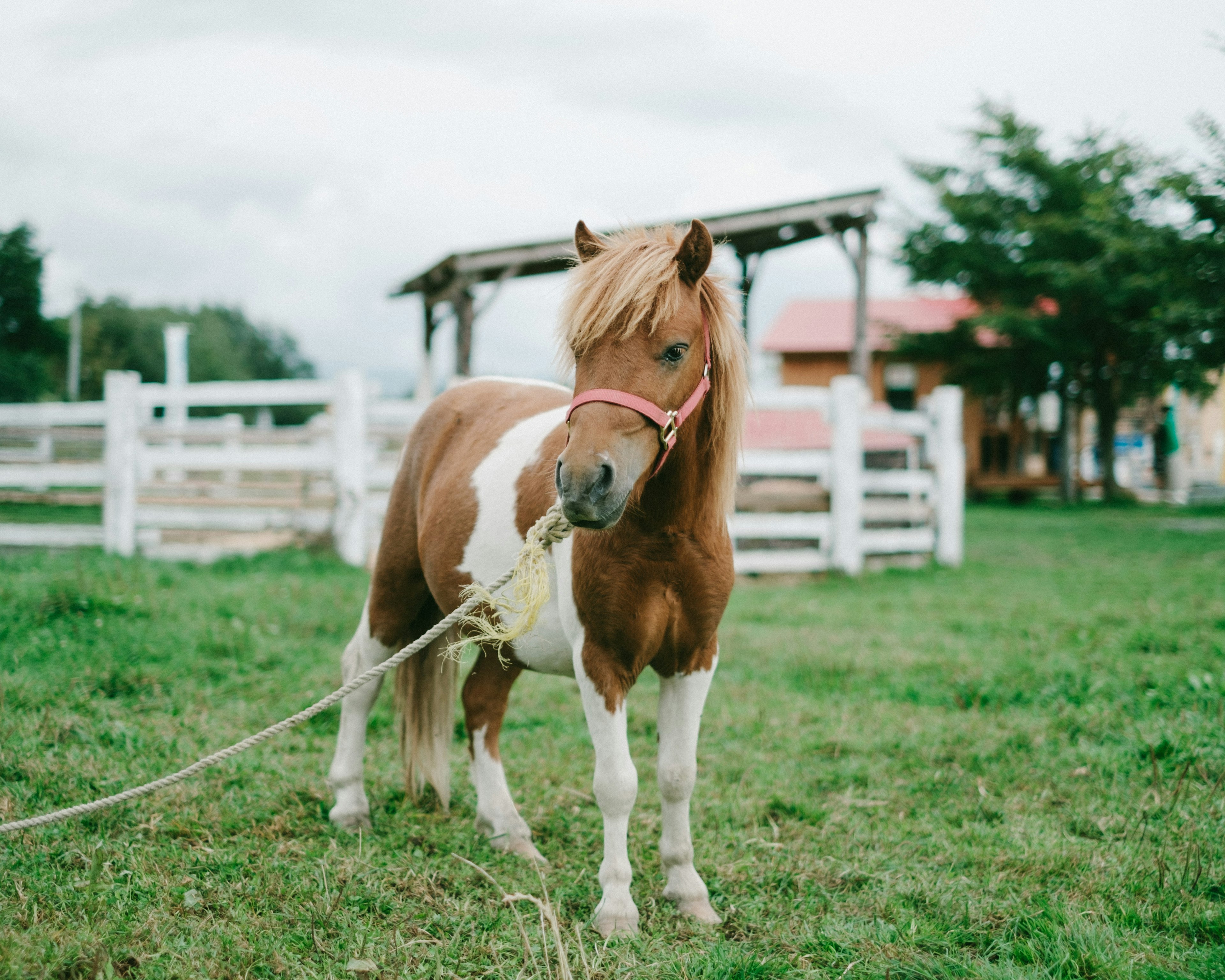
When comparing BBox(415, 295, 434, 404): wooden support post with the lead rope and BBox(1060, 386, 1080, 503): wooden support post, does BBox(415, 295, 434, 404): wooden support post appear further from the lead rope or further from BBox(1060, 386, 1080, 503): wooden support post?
BBox(1060, 386, 1080, 503): wooden support post

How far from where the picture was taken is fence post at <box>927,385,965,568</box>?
9406 millimetres

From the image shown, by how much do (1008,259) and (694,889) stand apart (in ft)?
79.2

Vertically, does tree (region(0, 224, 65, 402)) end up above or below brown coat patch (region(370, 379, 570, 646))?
above

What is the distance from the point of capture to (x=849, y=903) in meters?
2.62

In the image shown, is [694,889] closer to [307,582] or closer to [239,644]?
[239,644]

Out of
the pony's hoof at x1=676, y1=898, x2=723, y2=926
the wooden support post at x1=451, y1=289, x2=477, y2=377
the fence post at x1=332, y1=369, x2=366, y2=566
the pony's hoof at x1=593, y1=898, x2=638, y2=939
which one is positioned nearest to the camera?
the pony's hoof at x1=593, y1=898, x2=638, y2=939

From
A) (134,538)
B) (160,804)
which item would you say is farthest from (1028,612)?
(134,538)

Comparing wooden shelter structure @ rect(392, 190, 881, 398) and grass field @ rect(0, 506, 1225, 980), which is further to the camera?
wooden shelter structure @ rect(392, 190, 881, 398)

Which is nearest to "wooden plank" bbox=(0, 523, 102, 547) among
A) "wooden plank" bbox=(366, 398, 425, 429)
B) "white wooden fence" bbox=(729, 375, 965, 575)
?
"wooden plank" bbox=(366, 398, 425, 429)

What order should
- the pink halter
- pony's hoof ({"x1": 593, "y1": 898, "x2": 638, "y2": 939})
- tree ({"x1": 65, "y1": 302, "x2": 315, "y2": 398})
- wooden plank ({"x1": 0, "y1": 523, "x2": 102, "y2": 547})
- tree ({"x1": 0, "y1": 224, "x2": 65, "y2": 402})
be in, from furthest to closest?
→ tree ({"x1": 65, "y1": 302, "x2": 315, "y2": 398})
tree ({"x1": 0, "y1": 224, "x2": 65, "y2": 402})
wooden plank ({"x1": 0, "y1": 523, "x2": 102, "y2": 547})
pony's hoof ({"x1": 593, "y1": 898, "x2": 638, "y2": 939})
the pink halter

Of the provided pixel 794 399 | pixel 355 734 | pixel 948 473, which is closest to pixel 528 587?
pixel 355 734

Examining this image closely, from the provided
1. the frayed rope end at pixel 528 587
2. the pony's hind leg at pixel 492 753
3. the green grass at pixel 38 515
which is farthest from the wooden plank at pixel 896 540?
the green grass at pixel 38 515

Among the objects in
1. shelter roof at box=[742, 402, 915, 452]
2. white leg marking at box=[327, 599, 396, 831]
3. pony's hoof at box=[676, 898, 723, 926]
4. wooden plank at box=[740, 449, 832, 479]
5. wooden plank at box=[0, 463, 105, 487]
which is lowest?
pony's hoof at box=[676, 898, 723, 926]

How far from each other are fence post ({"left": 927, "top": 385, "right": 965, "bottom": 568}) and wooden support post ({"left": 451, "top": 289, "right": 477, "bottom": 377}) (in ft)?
17.8
